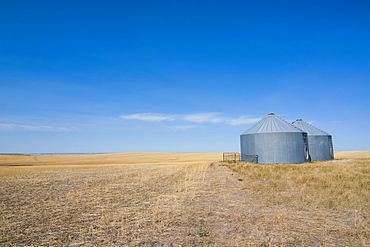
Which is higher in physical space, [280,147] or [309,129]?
[309,129]

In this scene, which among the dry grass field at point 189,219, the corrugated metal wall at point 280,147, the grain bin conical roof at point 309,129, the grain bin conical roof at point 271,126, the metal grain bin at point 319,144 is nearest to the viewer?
the dry grass field at point 189,219

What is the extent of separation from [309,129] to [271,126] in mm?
8841

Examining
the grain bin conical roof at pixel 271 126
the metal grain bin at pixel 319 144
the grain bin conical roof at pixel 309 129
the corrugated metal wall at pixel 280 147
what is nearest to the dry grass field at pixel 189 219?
the corrugated metal wall at pixel 280 147

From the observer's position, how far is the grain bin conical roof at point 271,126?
93.1ft

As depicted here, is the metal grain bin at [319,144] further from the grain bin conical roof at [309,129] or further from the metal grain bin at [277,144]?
the metal grain bin at [277,144]

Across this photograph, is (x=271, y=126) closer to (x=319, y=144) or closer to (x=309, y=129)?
(x=309, y=129)

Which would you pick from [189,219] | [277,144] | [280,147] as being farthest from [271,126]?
[189,219]

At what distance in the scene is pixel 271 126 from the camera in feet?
95.3

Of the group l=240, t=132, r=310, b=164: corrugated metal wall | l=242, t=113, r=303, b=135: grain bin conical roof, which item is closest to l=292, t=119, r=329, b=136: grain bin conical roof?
l=242, t=113, r=303, b=135: grain bin conical roof

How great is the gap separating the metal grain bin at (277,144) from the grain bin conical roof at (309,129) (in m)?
4.44

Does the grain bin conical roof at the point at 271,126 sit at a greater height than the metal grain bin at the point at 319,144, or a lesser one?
greater

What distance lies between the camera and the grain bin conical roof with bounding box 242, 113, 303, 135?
28.4m

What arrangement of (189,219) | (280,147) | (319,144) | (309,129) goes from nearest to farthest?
(189,219) < (280,147) < (319,144) < (309,129)

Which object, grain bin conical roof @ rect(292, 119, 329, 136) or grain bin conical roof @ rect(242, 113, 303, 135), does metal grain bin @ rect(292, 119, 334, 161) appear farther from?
grain bin conical roof @ rect(242, 113, 303, 135)
